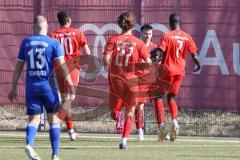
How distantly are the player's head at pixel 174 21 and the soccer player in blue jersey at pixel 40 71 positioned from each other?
Result: 524 centimetres

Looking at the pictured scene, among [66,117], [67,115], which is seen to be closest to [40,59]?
[66,117]

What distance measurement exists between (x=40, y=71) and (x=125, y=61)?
10.3 ft

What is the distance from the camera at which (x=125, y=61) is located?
16656 millimetres

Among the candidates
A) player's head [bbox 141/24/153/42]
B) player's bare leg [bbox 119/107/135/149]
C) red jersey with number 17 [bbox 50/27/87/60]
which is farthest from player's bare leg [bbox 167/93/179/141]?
red jersey with number 17 [bbox 50/27/87/60]

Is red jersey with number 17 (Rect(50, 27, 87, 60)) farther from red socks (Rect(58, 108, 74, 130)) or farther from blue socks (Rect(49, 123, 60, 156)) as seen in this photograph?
blue socks (Rect(49, 123, 60, 156))

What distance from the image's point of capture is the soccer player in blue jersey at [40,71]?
45.0ft

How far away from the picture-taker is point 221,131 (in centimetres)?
2091

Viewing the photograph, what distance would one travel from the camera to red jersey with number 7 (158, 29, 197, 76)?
18.8 m

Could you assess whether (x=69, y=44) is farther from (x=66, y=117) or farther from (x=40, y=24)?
(x=40, y=24)

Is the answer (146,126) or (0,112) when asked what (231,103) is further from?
(0,112)

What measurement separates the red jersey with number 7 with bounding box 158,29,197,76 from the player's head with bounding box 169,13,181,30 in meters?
0.10

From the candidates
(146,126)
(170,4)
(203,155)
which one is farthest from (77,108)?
(203,155)

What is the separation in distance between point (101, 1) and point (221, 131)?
383 cm

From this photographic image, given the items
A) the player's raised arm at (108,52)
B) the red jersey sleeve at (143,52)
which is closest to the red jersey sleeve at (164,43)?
the red jersey sleeve at (143,52)
